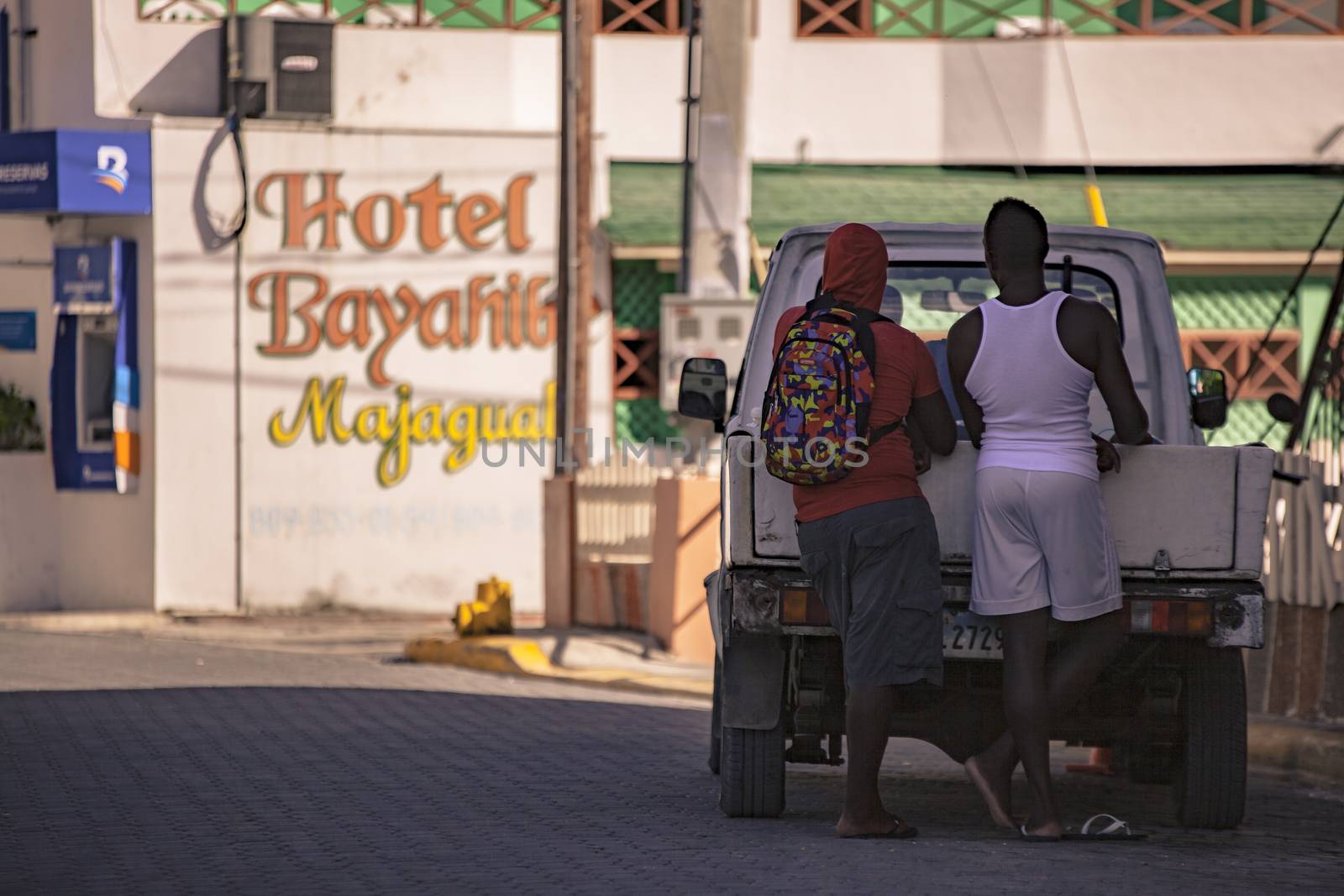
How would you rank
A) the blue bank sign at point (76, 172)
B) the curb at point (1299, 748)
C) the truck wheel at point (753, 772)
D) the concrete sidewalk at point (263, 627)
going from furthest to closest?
the blue bank sign at point (76, 172) < the concrete sidewalk at point (263, 627) < the curb at point (1299, 748) < the truck wheel at point (753, 772)

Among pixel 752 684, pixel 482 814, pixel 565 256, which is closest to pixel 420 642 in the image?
pixel 565 256

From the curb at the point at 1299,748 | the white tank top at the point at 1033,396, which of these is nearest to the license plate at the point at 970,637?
the white tank top at the point at 1033,396

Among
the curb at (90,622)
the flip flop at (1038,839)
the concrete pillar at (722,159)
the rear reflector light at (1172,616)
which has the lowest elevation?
the curb at (90,622)

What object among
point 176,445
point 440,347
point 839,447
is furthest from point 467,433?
point 839,447

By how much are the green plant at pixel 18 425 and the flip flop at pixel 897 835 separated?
1536 cm

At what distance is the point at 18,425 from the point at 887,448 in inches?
615

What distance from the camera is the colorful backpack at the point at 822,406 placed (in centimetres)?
646

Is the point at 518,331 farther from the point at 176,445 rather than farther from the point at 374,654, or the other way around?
the point at 374,654

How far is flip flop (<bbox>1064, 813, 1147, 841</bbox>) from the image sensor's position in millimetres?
6699

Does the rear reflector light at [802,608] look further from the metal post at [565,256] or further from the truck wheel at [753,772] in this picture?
the metal post at [565,256]

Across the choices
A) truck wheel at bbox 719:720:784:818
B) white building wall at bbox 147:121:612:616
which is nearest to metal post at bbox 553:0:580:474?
white building wall at bbox 147:121:612:616

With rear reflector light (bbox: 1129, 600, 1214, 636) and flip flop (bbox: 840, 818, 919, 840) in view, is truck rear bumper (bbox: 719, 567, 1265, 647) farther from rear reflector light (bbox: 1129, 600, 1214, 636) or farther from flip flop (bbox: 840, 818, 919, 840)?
flip flop (bbox: 840, 818, 919, 840)

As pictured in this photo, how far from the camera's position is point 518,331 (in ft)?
65.7

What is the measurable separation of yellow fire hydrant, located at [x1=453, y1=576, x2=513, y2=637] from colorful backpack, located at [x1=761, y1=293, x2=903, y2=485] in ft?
29.8
